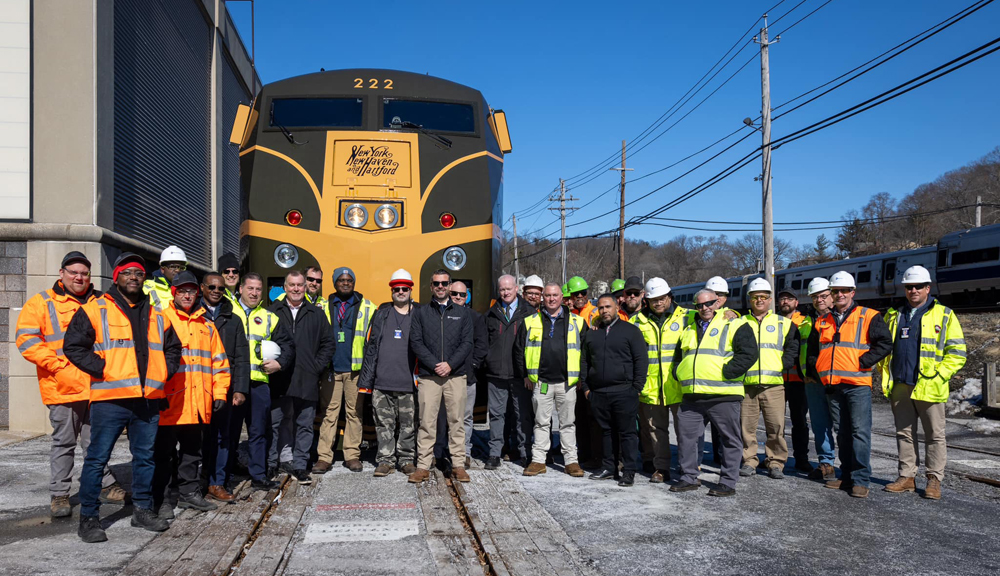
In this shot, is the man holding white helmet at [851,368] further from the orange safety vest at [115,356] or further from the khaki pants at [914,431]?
the orange safety vest at [115,356]

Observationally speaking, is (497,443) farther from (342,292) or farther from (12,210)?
(12,210)

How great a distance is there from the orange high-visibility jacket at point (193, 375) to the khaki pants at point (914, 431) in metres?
5.81

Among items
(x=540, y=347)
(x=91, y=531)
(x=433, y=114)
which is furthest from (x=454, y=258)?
(x=91, y=531)

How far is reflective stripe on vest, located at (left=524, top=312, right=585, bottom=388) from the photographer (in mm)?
7527

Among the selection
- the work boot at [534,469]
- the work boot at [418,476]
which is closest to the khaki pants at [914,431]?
the work boot at [534,469]

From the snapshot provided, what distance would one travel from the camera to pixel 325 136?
27.7ft

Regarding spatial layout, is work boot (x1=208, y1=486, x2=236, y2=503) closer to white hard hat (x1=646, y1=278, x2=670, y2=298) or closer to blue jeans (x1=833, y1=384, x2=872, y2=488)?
white hard hat (x1=646, y1=278, x2=670, y2=298)

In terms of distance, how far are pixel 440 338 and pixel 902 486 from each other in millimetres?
4281

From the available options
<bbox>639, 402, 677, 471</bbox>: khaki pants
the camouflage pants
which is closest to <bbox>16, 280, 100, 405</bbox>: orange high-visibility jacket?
the camouflage pants

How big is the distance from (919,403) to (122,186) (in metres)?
10.4

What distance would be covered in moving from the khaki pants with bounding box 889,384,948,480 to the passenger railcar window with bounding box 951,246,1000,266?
21.8 m

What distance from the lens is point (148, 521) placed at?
Answer: 5324mm

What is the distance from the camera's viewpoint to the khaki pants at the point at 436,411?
7144mm

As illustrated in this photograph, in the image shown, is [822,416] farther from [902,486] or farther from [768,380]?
[902,486]
